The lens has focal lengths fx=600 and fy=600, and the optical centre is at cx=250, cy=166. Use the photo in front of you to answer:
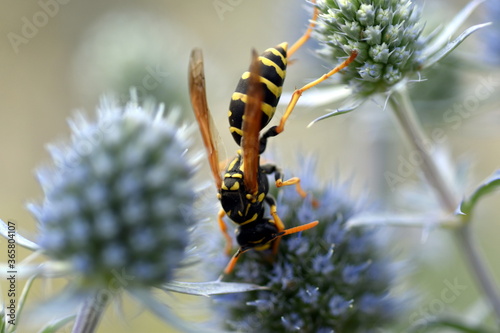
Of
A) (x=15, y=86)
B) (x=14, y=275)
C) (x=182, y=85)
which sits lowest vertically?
(x=14, y=275)

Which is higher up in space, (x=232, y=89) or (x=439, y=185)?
(x=232, y=89)

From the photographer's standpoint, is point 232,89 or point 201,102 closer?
point 201,102

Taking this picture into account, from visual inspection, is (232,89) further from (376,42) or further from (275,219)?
(376,42)

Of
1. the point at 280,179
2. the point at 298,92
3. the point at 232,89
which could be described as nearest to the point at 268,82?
the point at 298,92

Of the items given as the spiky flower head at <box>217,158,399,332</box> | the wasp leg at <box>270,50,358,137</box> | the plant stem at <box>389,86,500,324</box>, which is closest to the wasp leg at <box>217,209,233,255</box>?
the spiky flower head at <box>217,158,399,332</box>

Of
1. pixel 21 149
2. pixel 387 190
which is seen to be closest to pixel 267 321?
pixel 387 190

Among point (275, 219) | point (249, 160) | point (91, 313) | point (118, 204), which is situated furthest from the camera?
point (275, 219)

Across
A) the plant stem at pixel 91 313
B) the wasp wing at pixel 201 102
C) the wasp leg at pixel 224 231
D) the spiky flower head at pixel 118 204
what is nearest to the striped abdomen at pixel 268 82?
the wasp wing at pixel 201 102

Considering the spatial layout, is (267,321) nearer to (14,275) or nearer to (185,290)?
(185,290)
